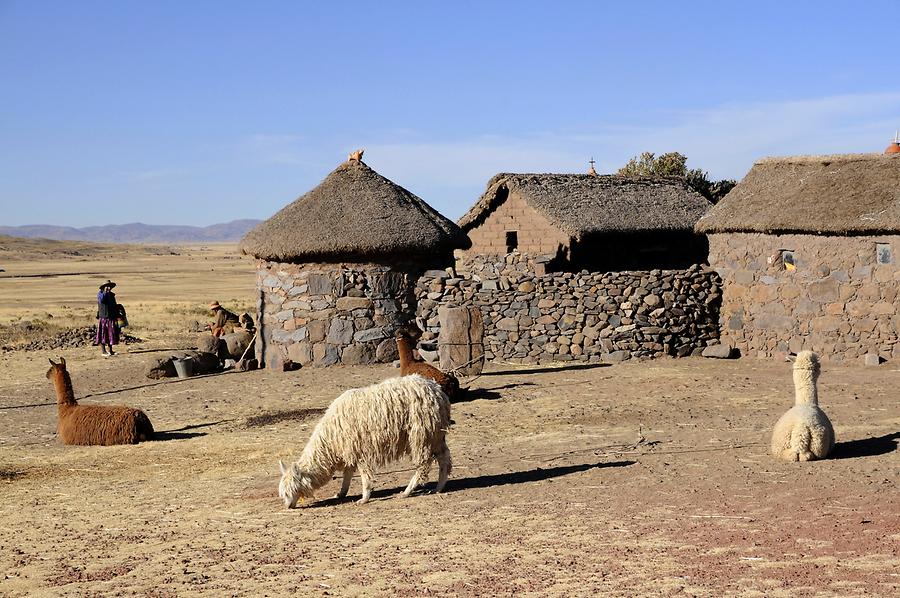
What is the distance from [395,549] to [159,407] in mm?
8912

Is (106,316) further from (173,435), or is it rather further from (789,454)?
(789,454)

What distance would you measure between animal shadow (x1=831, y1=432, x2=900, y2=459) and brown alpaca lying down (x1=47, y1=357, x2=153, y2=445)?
7601 mm

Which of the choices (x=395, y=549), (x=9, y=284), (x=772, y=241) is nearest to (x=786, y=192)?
(x=772, y=241)

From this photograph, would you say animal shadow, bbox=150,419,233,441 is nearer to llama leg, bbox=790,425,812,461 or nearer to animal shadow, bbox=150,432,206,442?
animal shadow, bbox=150,432,206,442

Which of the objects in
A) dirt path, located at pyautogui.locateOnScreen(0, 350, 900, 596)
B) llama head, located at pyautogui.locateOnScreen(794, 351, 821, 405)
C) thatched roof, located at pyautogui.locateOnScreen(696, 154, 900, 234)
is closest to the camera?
dirt path, located at pyautogui.locateOnScreen(0, 350, 900, 596)

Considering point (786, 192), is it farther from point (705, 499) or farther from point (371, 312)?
point (705, 499)

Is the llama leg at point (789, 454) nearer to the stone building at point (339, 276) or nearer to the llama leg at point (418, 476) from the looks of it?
the llama leg at point (418, 476)

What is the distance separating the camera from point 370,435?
9344mm

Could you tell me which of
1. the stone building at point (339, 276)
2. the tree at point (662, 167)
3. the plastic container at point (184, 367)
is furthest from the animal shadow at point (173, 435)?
the tree at point (662, 167)

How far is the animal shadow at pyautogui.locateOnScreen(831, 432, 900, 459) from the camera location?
10695 millimetres

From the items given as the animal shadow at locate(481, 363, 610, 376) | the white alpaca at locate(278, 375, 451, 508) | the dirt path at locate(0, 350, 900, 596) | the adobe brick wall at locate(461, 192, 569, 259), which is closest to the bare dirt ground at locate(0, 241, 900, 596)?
the dirt path at locate(0, 350, 900, 596)

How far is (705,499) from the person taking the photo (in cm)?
894

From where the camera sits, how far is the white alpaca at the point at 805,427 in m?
10.3

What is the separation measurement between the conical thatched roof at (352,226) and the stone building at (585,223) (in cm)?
483
